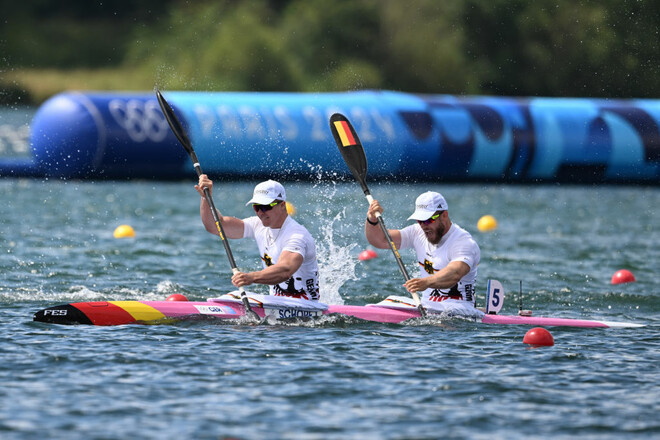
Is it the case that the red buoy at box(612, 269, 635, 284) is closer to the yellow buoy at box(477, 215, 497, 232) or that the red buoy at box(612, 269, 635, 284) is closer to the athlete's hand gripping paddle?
the athlete's hand gripping paddle

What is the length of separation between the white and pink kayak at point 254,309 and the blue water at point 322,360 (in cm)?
16

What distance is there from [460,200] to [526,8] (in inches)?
1156

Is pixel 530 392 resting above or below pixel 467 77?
below

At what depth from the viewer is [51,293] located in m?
13.0

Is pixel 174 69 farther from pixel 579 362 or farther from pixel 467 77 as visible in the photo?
pixel 579 362

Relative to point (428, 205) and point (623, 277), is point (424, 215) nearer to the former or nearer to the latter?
point (428, 205)

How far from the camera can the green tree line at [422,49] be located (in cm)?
4888

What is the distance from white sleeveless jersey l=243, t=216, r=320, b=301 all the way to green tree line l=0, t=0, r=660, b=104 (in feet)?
121

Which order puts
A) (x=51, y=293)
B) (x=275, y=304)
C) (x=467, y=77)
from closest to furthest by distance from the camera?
(x=275, y=304), (x=51, y=293), (x=467, y=77)

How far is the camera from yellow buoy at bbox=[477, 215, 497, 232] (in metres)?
21.1

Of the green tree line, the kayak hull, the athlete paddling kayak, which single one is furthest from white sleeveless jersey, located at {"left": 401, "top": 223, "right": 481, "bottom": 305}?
the green tree line

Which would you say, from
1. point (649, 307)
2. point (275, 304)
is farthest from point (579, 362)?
point (649, 307)

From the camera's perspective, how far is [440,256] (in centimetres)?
1117

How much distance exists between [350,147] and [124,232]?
649 centimetres
